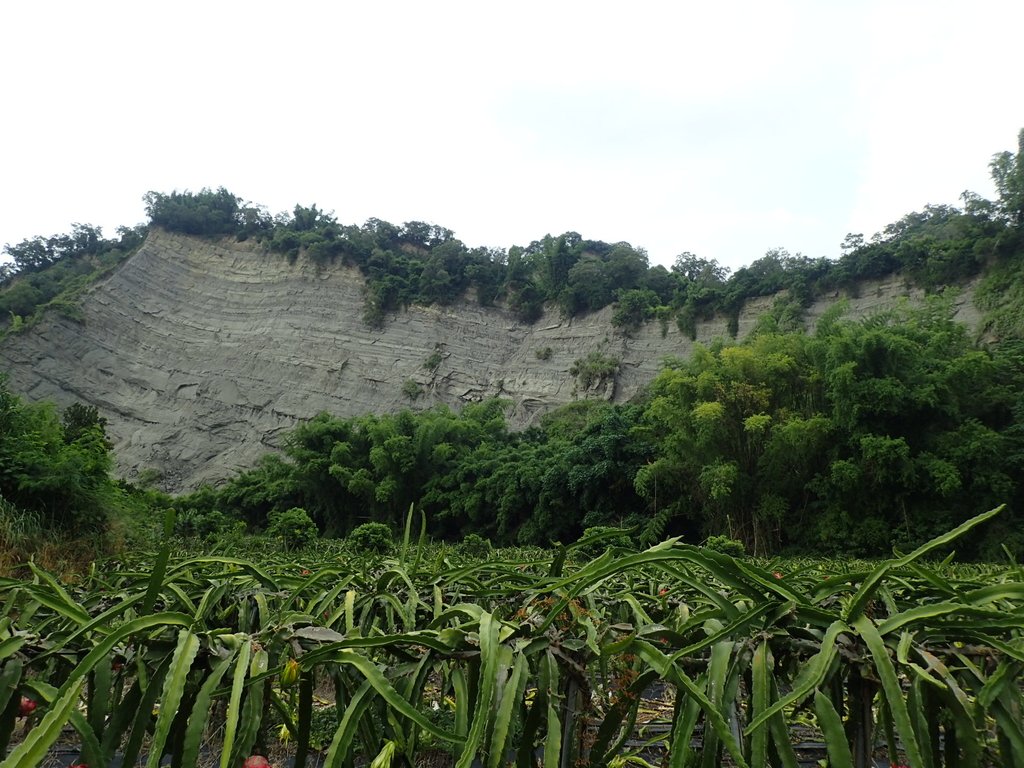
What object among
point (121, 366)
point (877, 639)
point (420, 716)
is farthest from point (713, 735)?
point (121, 366)

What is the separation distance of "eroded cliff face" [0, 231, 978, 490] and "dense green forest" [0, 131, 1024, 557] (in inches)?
46.3

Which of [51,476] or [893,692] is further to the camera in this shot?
[51,476]

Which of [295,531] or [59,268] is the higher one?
[59,268]

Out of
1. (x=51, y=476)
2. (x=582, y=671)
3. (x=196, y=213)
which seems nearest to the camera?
(x=582, y=671)

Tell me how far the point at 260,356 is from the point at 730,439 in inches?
761

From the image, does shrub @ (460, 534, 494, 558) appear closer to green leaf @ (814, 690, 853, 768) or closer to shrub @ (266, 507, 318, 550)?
shrub @ (266, 507, 318, 550)

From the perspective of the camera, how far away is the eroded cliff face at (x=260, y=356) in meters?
23.8

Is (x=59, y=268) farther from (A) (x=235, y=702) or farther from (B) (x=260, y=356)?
(A) (x=235, y=702)

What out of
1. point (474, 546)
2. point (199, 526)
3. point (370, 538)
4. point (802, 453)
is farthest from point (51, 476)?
point (802, 453)

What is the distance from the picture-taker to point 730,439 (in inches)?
511

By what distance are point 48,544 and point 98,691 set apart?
6.15m

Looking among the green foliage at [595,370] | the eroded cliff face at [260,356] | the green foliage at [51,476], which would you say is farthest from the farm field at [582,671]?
the green foliage at [595,370]

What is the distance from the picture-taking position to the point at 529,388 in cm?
2469

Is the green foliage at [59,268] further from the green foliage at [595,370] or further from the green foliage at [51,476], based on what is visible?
the green foliage at [51,476]
